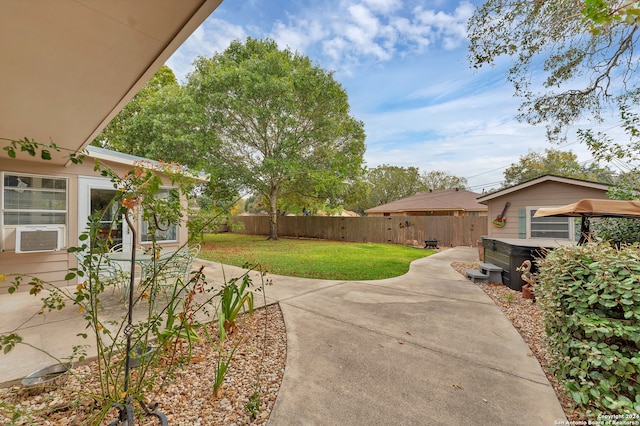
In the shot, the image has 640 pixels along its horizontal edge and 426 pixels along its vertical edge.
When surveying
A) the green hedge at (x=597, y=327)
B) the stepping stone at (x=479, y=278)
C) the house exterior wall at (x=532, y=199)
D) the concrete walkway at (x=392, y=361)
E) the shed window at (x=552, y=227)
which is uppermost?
the house exterior wall at (x=532, y=199)

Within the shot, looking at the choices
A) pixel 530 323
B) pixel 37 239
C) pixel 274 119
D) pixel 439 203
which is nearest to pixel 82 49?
pixel 37 239

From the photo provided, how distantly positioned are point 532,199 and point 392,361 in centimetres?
902

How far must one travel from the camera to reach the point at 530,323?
348 centimetres

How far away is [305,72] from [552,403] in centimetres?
1323

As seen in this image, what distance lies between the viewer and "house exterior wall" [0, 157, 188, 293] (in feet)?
15.0

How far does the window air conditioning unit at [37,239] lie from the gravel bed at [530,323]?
7.16 metres

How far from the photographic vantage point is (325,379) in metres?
2.20

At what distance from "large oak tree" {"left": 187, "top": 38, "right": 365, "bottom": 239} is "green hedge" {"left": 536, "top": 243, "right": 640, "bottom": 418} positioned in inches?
348

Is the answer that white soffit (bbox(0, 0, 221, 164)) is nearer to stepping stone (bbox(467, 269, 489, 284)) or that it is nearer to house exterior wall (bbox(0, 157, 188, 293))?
house exterior wall (bbox(0, 157, 188, 293))

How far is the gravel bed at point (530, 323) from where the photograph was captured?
2.01 metres

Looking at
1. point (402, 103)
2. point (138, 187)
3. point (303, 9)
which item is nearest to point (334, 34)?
point (303, 9)

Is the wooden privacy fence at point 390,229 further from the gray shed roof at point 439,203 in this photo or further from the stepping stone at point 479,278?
the stepping stone at point 479,278

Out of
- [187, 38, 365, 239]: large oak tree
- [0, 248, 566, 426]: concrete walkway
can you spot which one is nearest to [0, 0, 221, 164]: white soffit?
[0, 248, 566, 426]: concrete walkway

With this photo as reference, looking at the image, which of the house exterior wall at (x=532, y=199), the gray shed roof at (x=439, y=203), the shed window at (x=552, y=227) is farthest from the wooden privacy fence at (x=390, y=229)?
the gray shed roof at (x=439, y=203)
